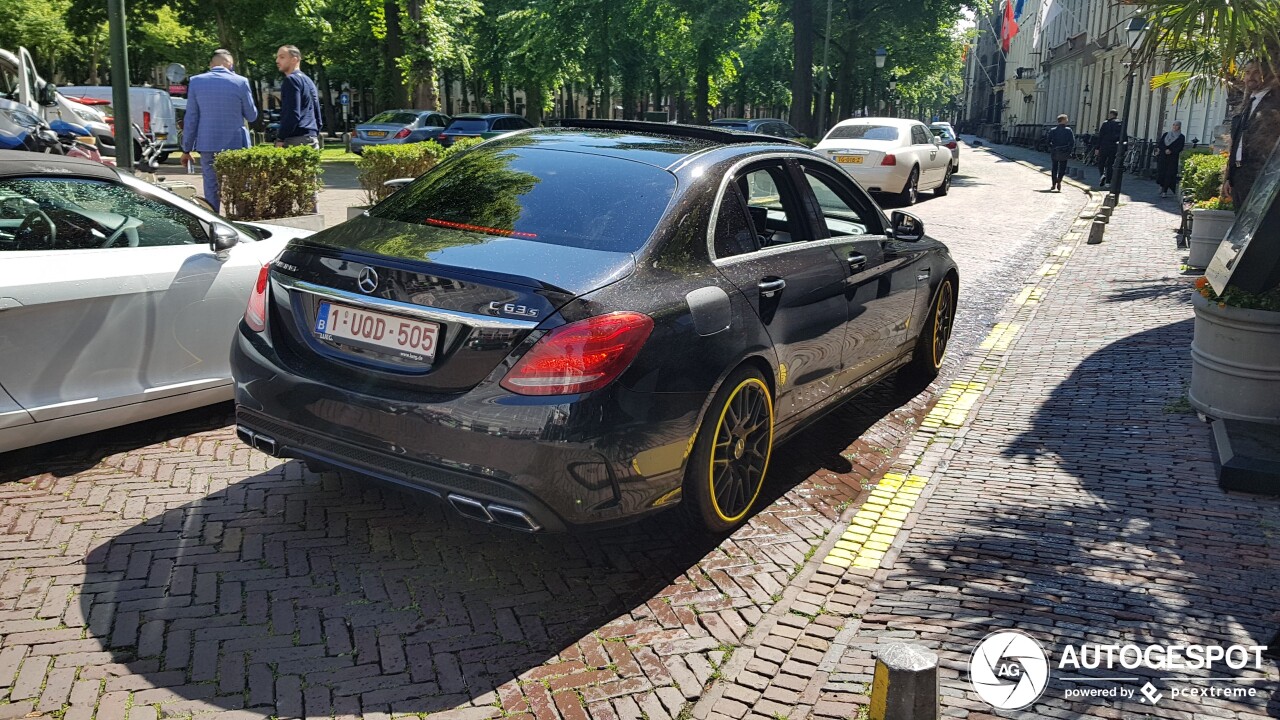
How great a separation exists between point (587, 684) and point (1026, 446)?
3.54 m

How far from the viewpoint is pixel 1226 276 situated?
5523 mm

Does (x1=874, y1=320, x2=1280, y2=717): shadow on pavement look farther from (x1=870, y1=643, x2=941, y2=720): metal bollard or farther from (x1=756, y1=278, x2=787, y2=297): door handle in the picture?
(x1=756, y1=278, x2=787, y2=297): door handle

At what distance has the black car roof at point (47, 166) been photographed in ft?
16.0

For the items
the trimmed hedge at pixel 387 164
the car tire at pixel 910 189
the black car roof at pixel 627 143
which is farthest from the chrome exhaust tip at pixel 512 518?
the car tire at pixel 910 189

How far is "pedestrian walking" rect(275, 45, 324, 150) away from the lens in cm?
1109

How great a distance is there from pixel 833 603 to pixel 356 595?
5.80ft

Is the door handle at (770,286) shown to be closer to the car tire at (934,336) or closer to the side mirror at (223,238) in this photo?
the car tire at (934,336)

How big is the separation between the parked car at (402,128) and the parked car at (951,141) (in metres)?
13.3

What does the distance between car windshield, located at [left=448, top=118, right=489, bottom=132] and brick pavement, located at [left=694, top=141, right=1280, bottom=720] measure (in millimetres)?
22937

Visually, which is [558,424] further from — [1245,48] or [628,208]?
[1245,48]

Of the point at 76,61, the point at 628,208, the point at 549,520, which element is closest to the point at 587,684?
the point at 549,520

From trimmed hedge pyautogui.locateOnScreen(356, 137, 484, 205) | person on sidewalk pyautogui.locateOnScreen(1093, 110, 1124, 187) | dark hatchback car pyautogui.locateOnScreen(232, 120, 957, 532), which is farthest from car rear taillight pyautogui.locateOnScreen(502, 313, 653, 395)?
person on sidewalk pyautogui.locateOnScreen(1093, 110, 1124, 187)

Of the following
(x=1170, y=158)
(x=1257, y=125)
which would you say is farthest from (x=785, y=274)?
(x=1170, y=158)

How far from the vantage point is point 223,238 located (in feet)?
17.6
